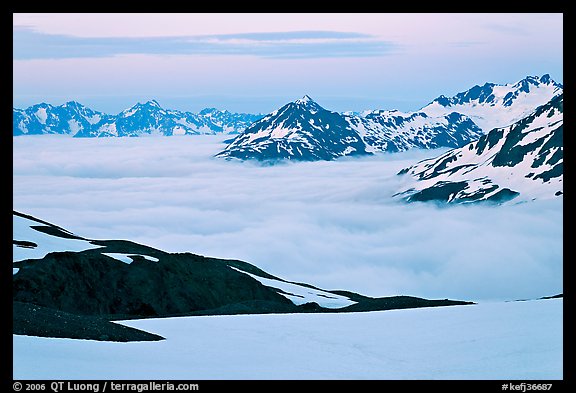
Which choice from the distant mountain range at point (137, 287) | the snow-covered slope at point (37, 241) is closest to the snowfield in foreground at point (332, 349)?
the distant mountain range at point (137, 287)

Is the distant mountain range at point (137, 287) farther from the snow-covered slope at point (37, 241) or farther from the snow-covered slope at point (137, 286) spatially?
the snow-covered slope at point (37, 241)

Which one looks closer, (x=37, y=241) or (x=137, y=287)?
(x=137, y=287)

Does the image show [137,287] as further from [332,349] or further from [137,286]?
[332,349]

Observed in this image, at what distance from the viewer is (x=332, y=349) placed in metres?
25.8

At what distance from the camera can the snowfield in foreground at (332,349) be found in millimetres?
20078

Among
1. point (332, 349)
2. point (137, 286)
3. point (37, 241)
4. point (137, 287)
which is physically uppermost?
point (37, 241)

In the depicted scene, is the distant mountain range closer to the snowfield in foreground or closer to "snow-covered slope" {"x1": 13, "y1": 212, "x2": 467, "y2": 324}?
"snow-covered slope" {"x1": 13, "y1": 212, "x2": 467, "y2": 324}

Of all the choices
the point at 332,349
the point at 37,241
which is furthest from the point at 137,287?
the point at 332,349

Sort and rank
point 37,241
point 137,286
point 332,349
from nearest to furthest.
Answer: point 332,349 → point 137,286 → point 37,241

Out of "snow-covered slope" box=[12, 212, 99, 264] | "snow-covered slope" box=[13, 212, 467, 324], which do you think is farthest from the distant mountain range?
"snow-covered slope" box=[12, 212, 99, 264]
